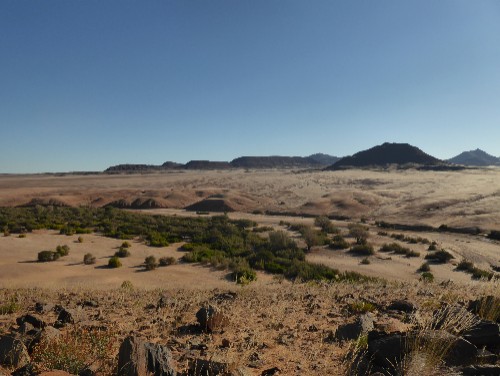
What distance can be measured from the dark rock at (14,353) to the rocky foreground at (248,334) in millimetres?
17

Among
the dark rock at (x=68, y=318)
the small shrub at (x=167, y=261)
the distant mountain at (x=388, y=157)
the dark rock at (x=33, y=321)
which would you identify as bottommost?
the small shrub at (x=167, y=261)

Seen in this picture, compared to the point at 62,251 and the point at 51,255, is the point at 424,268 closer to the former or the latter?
the point at 62,251

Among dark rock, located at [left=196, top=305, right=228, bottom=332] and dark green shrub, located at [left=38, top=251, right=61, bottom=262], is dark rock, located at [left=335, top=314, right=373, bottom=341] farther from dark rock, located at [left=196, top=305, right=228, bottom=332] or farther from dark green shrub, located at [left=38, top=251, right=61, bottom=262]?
dark green shrub, located at [left=38, top=251, right=61, bottom=262]

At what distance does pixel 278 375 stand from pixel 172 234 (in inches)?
973

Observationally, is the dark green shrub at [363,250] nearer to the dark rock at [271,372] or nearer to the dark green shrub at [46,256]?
the dark green shrub at [46,256]

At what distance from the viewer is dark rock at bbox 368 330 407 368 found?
5.01 meters

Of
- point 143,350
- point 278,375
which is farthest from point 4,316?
point 278,375

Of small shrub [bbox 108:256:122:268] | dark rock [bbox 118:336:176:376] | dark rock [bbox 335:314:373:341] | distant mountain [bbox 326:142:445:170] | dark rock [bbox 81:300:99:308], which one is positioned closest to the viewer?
dark rock [bbox 118:336:176:376]

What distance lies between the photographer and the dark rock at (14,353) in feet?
17.9

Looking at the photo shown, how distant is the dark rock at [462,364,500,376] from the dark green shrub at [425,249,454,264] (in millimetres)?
20661

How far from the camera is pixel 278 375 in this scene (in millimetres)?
5445

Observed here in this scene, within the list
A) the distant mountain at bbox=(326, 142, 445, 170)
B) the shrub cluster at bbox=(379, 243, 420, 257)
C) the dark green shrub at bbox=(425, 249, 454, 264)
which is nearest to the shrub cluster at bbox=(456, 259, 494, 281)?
the dark green shrub at bbox=(425, 249, 454, 264)

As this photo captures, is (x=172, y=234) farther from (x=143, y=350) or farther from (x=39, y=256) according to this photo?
(x=143, y=350)

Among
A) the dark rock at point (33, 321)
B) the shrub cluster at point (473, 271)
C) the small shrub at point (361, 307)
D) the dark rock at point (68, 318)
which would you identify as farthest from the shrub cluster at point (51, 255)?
the shrub cluster at point (473, 271)
